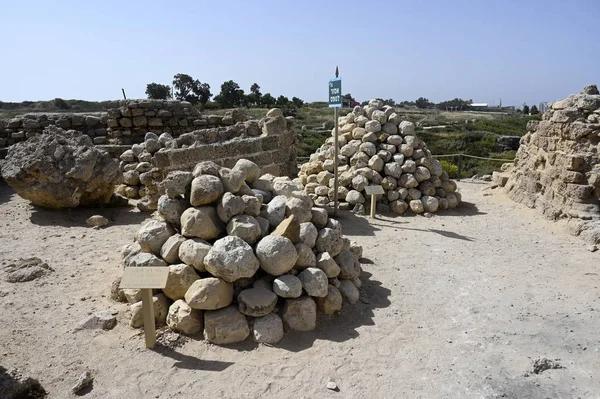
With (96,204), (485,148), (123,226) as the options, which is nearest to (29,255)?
(123,226)

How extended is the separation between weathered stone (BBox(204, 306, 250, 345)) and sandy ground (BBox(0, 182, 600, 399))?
95mm

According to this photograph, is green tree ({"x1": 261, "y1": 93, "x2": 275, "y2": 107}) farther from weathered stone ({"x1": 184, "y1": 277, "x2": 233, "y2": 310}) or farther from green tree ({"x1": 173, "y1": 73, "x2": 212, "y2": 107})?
weathered stone ({"x1": 184, "y1": 277, "x2": 233, "y2": 310})

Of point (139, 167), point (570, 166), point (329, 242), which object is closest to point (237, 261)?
point (329, 242)

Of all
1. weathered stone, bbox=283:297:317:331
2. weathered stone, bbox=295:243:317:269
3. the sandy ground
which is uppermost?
weathered stone, bbox=295:243:317:269

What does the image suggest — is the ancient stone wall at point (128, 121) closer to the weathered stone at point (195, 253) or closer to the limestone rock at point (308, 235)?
the limestone rock at point (308, 235)

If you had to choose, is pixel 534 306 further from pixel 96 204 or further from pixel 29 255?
pixel 96 204

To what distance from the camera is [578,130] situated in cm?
774

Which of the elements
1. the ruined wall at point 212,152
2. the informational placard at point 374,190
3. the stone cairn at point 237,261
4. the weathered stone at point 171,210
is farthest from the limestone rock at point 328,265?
the ruined wall at point 212,152

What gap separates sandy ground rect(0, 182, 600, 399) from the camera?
3.53 metres

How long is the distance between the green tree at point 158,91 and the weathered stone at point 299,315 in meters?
28.0

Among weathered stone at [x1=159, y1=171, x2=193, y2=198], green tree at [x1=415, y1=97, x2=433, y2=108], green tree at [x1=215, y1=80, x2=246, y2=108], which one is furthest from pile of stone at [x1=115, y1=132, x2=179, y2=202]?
green tree at [x1=415, y1=97, x2=433, y2=108]

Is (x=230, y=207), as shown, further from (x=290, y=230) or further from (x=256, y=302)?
(x=256, y=302)

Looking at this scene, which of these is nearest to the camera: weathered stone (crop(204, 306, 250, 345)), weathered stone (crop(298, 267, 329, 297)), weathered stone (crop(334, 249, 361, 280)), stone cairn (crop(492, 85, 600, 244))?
weathered stone (crop(204, 306, 250, 345))

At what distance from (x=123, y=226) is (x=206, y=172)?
333cm
